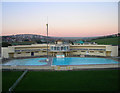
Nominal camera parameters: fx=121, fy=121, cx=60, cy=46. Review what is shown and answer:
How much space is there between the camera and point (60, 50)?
24438 mm

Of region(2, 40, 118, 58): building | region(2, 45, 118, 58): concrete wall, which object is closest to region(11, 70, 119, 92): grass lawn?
region(2, 45, 118, 58): concrete wall

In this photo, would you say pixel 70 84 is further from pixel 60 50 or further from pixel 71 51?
pixel 71 51

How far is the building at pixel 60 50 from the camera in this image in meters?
23.4

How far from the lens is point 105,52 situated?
24188 millimetres

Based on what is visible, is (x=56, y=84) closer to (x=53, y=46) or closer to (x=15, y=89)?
(x=15, y=89)

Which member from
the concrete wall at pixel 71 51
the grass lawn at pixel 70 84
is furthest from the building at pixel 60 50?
the grass lawn at pixel 70 84

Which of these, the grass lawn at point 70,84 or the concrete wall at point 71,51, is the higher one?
the concrete wall at point 71,51

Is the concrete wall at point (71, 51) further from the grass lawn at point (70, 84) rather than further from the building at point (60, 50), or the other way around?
the grass lawn at point (70, 84)

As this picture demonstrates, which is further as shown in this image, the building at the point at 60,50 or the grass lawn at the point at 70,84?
the building at the point at 60,50

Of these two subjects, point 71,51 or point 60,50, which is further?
point 71,51

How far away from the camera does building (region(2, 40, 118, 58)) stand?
76.7 feet

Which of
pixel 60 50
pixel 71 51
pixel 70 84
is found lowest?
pixel 70 84

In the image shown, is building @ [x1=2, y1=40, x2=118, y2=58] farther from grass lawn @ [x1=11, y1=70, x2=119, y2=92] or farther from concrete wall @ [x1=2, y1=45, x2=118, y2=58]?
grass lawn @ [x1=11, y1=70, x2=119, y2=92]

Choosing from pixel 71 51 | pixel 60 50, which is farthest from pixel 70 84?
pixel 71 51
